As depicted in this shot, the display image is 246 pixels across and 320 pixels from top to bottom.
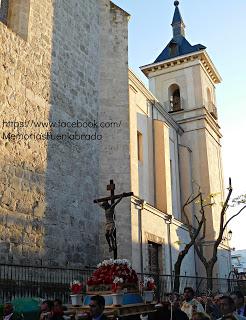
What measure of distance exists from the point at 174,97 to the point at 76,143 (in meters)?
16.0

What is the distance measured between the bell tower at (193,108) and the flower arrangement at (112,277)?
55.3 feet

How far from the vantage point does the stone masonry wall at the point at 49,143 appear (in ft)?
34.7

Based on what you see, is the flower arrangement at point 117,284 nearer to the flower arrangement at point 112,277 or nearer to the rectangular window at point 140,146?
the flower arrangement at point 112,277

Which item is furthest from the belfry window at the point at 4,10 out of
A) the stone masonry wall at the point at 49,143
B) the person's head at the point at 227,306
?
the person's head at the point at 227,306

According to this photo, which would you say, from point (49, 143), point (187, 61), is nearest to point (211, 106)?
point (187, 61)

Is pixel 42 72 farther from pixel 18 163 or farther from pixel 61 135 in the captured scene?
pixel 18 163

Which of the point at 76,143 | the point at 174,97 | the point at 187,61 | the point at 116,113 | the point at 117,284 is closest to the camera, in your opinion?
the point at 117,284

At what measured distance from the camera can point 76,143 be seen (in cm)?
1327

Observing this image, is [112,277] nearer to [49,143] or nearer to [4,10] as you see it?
[49,143]

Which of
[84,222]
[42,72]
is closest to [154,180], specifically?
[84,222]

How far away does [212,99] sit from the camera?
29.0 m

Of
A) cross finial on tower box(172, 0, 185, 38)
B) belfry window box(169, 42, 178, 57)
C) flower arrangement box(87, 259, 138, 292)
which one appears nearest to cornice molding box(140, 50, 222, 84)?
belfry window box(169, 42, 178, 57)

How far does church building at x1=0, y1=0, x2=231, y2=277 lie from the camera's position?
35.8ft

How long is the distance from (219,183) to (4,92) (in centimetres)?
1828
